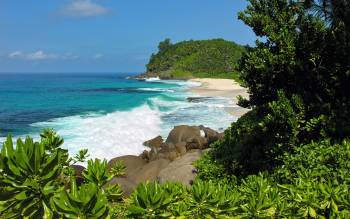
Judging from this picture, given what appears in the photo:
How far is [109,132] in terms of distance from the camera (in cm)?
2912

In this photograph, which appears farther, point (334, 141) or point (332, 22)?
point (332, 22)

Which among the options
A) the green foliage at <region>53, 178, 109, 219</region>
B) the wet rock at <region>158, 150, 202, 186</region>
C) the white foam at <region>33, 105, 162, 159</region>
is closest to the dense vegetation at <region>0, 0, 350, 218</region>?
the green foliage at <region>53, 178, 109, 219</region>

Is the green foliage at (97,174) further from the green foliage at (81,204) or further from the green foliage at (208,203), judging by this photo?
the green foliage at (208,203)

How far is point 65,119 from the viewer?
126ft

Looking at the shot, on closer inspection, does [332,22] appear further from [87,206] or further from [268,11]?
[87,206]

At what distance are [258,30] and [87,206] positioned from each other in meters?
9.09

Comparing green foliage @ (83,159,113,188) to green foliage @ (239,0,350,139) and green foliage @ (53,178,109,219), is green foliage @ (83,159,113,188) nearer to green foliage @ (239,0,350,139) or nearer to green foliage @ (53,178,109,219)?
green foliage @ (53,178,109,219)

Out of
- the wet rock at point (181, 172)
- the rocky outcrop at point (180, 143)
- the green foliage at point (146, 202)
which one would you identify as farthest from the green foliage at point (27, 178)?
the rocky outcrop at point (180, 143)

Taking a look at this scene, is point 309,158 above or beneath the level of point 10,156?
beneath

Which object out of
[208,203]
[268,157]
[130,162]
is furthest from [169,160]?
[208,203]

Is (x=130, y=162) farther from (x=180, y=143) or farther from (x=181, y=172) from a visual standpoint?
(x=181, y=172)

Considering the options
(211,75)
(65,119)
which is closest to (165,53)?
(211,75)

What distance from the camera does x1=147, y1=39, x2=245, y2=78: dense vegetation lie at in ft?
401

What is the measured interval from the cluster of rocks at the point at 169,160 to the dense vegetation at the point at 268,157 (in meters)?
0.93
